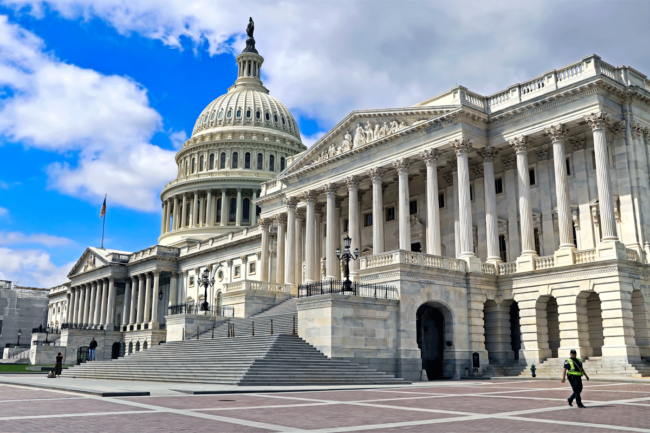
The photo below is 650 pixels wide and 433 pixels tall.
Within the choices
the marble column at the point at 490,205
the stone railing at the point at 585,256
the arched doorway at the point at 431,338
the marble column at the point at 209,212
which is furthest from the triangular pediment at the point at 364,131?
the marble column at the point at 209,212

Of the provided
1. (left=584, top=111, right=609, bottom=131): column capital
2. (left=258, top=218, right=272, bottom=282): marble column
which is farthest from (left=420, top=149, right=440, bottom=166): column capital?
(left=258, top=218, right=272, bottom=282): marble column

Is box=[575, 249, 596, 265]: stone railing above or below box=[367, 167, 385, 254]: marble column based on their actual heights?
below

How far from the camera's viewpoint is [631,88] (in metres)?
40.7

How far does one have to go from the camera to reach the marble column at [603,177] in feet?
124

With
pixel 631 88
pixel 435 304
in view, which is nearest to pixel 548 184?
pixel 631 88

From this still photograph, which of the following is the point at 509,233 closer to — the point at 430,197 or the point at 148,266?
the point at 430,197

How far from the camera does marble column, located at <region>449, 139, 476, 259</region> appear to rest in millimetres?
43250

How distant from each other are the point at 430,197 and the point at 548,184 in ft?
27.1

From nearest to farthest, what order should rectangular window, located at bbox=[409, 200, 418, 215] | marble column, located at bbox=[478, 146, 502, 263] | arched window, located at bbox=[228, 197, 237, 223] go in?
marble column, located at bbox=[478, 146, 502, 263], rectangular window, located at bbox=[409, 200, 418, 215], arched window, located at bbox=[228, 197, 237, 223]

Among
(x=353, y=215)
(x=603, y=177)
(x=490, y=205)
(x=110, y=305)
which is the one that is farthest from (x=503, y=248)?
(x=110, y=305)

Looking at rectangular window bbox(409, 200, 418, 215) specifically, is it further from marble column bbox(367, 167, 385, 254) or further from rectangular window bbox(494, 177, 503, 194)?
rectangular window bbox(494, 177, 503, 194)

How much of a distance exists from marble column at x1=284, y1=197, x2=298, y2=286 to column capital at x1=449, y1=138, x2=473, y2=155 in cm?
1984

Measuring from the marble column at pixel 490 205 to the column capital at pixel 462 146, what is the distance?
171 cm

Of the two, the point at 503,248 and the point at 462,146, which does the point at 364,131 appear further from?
the point at 503,248
